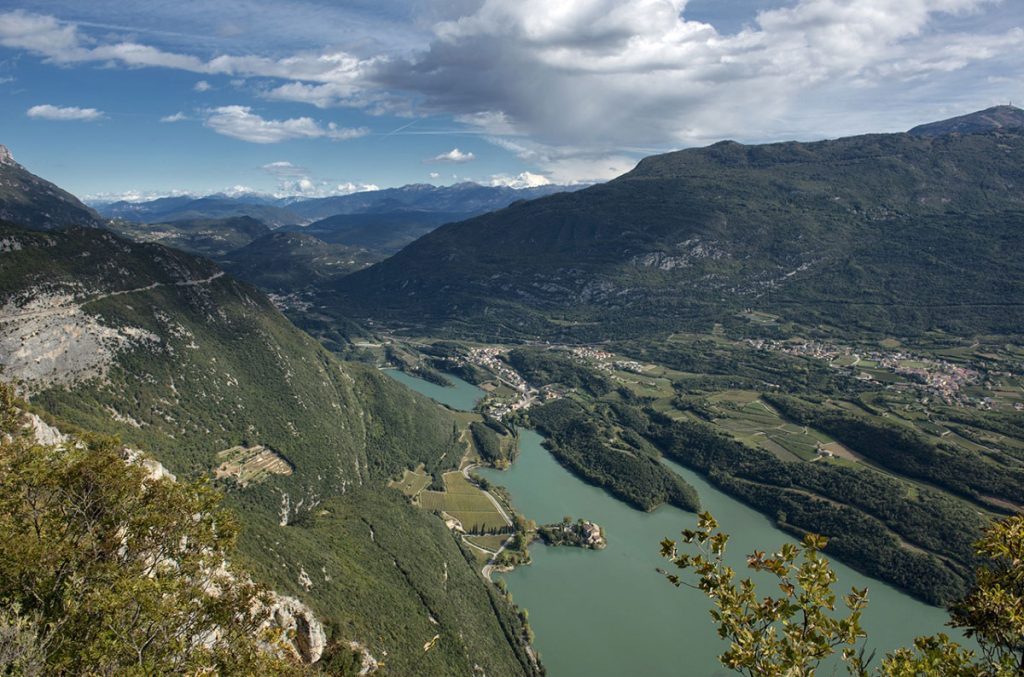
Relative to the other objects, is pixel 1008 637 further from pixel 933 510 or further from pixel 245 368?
pixel 245 368

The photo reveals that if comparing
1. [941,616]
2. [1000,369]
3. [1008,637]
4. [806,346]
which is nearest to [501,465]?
[941,616]

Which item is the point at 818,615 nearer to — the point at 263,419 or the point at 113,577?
the point at 113,577

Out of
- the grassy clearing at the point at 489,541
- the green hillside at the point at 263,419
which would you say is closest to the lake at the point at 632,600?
the grassy clearing at the point at 489,541

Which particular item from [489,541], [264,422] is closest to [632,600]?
[489,541]

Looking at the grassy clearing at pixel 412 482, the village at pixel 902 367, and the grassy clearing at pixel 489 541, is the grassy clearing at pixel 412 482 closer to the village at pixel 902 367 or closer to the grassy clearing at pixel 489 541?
the grassy clearing at pixel 489 541

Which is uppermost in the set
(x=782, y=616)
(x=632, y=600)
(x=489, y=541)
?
(x=782, y=616)
